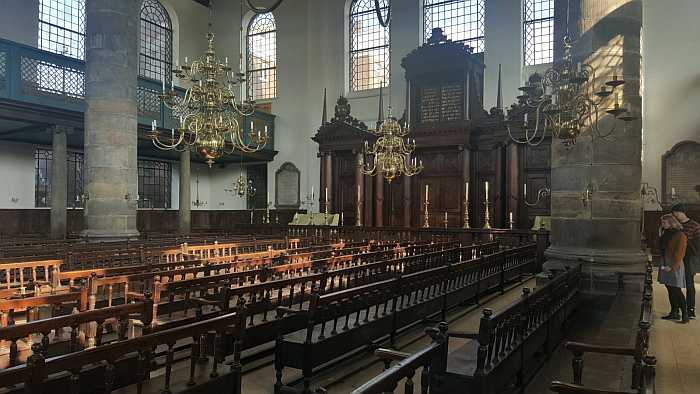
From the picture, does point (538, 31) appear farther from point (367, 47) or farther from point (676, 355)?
point (676, 355)

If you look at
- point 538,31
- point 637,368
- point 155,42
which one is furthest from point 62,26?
point 637,368

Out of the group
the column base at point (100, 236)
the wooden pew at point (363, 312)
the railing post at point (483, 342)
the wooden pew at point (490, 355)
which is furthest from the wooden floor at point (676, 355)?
the column base at point (100, 236)

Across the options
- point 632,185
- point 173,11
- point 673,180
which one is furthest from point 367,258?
point 173,11

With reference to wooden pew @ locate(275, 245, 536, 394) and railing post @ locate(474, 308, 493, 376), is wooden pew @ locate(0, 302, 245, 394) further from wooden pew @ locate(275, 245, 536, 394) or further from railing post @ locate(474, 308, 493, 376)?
railing post @ locate(474, 308, 493, 376)

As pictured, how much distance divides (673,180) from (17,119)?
18.1 m

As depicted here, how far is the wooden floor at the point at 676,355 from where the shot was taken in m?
4.09

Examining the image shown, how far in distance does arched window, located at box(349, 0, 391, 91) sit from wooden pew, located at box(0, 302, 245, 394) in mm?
18197

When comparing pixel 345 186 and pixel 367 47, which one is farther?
pixel 367 47

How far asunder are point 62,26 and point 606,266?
1963cm

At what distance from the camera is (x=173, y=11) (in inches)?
883

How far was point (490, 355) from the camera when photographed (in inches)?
150

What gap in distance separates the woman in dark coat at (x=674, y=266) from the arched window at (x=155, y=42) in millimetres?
19547

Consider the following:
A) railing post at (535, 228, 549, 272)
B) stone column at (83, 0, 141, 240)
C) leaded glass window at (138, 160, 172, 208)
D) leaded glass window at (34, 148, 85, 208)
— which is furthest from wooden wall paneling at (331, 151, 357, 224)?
leaded glass window at (34, 148, 85, 208)

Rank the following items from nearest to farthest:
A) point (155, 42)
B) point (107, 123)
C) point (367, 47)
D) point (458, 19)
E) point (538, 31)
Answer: point (107, 123), point (538, 31), point (458, 19), point (367, 47), point (155, 42)
